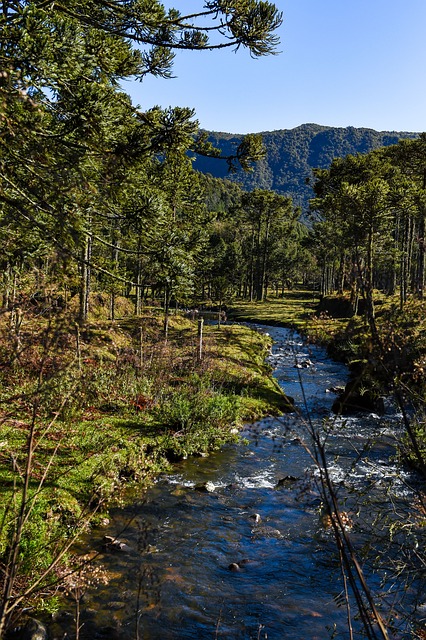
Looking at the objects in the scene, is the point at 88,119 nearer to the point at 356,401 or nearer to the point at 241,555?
the point at 241,555

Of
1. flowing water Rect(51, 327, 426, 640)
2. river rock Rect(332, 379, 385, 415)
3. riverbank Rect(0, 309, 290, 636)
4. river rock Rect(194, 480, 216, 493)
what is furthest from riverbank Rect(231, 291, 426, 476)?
river rock Rect(194, 480, 216, 493)

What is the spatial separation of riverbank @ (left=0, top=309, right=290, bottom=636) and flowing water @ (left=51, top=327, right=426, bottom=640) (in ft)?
2.15

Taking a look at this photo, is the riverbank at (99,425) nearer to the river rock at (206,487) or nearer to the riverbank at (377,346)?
the river rock at (206,487)

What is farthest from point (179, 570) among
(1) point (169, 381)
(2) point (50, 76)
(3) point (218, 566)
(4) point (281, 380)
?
(4) point (281, 380)

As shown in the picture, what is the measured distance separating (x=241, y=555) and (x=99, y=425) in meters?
4.89

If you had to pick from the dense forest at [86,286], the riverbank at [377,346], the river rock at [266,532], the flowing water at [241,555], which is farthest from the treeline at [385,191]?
the river rock at [266,532]

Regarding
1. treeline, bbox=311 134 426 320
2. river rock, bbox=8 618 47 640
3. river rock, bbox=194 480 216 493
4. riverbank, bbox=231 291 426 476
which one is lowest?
river rock, bbox=194 480 216 493

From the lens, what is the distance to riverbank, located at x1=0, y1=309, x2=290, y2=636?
622 cm

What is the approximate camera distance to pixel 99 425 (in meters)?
11.6

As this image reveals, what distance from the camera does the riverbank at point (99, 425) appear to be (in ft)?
20.4

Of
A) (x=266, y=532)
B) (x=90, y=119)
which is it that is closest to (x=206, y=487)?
(x=266, y=532)

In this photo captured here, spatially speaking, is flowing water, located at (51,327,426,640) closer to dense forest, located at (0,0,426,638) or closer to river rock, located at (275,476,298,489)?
river rock, located at (275,476,298,489)

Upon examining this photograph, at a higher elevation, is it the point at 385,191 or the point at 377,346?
the point at 385,191

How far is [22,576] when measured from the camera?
6258 mm
